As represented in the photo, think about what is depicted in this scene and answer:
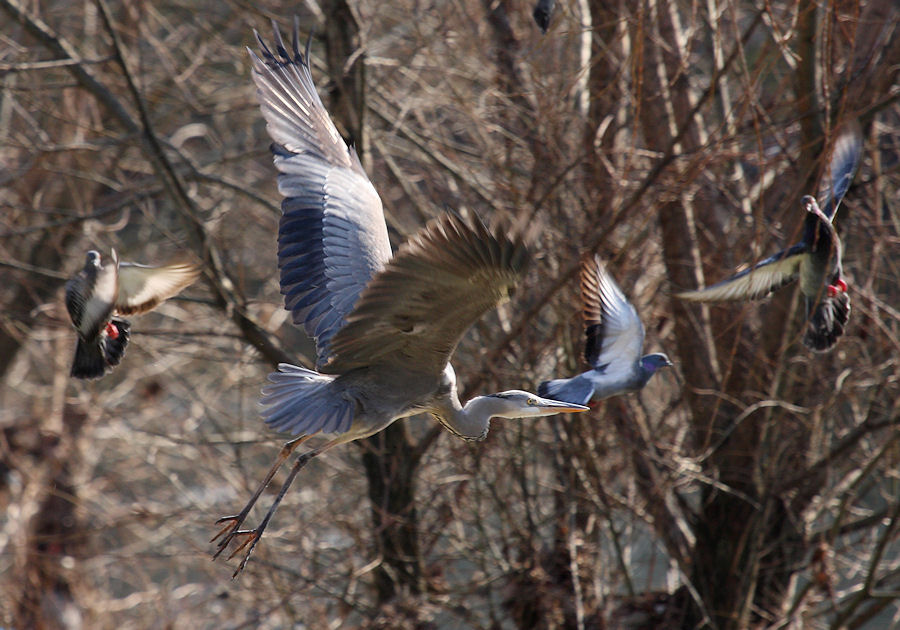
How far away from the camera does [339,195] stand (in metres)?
3.82

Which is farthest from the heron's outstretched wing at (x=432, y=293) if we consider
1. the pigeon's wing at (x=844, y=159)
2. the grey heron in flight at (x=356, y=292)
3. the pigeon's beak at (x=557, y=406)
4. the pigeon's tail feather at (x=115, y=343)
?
the pigeon's wing at (x=844, y=159)

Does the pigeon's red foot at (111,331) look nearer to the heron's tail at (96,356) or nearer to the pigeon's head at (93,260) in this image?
the heron's tail at (96,356)

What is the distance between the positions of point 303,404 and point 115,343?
3.42 feet

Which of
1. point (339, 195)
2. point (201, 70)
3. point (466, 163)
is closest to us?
point (339, 195)

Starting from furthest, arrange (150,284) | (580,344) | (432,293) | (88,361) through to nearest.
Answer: (580,344) → (150,284) → (88,361) → (432,293)

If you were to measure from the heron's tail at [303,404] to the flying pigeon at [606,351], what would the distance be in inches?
34.1

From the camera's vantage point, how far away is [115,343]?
3.97 metres

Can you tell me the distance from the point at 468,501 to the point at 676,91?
244 centimetres

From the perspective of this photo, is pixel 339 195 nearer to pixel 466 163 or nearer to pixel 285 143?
pixel 285 143

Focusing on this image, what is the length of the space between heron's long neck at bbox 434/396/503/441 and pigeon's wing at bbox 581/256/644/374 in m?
0.53

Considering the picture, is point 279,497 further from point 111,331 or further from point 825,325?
point 825,325

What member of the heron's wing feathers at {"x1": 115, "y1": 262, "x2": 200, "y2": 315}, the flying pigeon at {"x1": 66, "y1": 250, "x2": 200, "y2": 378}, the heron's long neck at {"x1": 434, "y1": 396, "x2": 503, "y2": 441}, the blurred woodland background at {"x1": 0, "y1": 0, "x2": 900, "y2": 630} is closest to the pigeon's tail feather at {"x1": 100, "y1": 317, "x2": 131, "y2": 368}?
the flying pigeon at {"x1": 66, "y1": 250, "x2": 200, "y2": 378}

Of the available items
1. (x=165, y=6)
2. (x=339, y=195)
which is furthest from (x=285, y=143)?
(x=165, y=6)

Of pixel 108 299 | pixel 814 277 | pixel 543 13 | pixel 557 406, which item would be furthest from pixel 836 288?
Result: pixel 108 299
